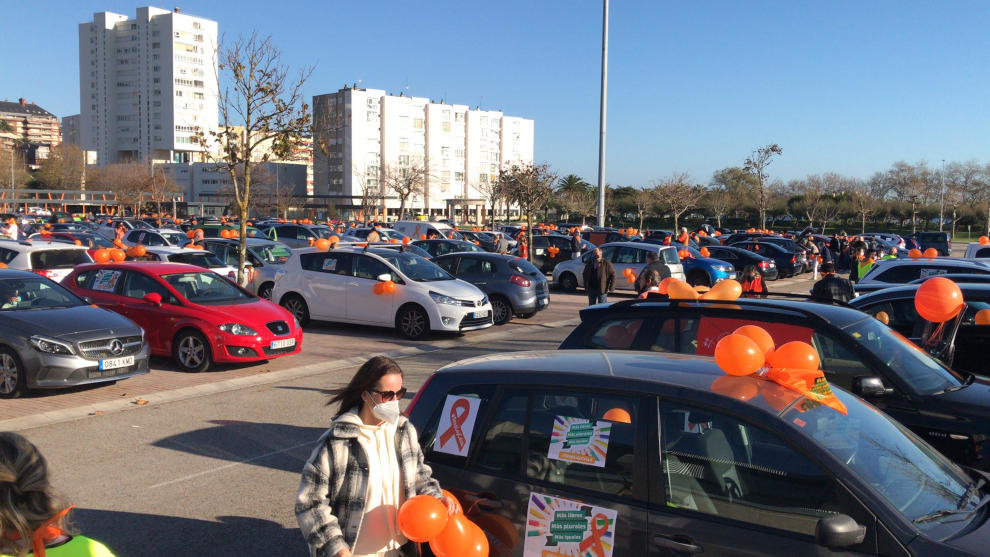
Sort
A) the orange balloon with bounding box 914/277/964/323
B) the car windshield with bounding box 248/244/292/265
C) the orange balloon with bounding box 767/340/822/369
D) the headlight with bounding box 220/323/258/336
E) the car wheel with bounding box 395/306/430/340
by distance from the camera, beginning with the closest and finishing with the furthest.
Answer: the orange balloon with bounding box 767/340/822/369, the orange balloon with bounding box 914/277/964/323, the headlight with bounding box 220/323/258/336, the car wheel with bounding box 395/306/430/340, the car windshield with bounding box 248/244/292/265

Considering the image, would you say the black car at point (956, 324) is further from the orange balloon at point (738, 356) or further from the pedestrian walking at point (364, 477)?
the pedestrian walking at point (364, 477)

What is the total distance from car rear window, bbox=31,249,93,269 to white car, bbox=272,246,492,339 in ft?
12.7

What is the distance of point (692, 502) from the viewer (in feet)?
10.8

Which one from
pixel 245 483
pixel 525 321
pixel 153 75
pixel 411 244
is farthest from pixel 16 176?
pixel 245 483

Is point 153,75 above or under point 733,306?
above

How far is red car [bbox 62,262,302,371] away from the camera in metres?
11.1

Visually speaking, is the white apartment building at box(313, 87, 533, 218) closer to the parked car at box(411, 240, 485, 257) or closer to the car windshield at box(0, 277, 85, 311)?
the parked car at box(411, 240, 485, 257)

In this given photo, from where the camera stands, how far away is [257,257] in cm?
1861

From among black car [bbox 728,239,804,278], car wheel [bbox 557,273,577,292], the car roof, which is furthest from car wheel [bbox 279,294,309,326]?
black car [bbox 728,239,804,278]

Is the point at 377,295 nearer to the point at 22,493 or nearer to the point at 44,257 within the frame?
the point at 44,257

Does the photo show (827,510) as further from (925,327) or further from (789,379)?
(925,327)

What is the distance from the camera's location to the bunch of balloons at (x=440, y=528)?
3.33 m

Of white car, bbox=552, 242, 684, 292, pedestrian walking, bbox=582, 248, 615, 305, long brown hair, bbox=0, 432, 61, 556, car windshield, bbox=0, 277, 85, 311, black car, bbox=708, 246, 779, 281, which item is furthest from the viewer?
black car, bbox=708, 246, 779, 281

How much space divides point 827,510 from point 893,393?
283 cm
